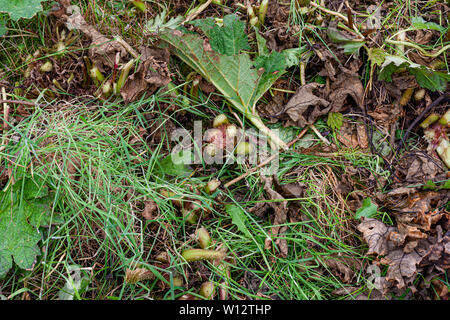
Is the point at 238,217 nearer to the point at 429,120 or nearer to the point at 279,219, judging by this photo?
the point at 279,219

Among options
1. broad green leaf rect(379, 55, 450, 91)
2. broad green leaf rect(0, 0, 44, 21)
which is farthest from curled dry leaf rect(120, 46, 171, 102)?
broad green leaf rect(379, 55, 450, 91)

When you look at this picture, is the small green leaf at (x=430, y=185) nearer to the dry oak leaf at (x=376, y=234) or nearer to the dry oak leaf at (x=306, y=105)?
the dry oak leaf at (x=376, y=234)

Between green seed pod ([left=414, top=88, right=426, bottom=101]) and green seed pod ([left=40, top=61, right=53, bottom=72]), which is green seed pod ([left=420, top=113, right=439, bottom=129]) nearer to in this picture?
green seed pod ([left=414, top=88, right=426, bottom=101])

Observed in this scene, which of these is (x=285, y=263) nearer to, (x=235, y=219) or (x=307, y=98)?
(x=235, y=219)

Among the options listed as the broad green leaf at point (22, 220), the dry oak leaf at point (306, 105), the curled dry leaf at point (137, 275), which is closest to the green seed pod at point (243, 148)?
the dry oak leaf at point (306, 105)

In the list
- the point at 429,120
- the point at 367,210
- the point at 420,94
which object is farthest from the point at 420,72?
the point at 367,210

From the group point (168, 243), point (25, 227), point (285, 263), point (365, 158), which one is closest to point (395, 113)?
point (365, 158)
